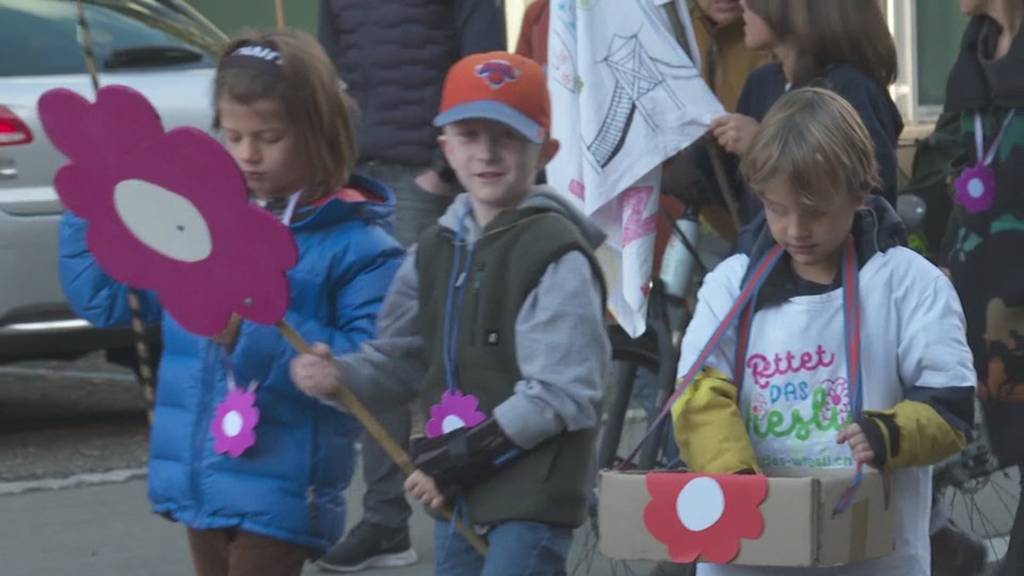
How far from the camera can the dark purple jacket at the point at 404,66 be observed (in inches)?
236

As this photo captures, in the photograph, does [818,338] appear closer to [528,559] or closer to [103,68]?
[528,559]

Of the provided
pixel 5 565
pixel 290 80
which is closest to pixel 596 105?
pixel 290 80

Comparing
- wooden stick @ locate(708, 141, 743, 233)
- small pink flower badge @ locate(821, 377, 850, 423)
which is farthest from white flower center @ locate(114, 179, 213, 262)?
wooden stick @ locate(708, 141, 743, 233)

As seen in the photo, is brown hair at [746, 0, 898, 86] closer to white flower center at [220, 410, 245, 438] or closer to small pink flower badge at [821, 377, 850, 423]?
small pink flower badge at [821, 377, 850, 423]

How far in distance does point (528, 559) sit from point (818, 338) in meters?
0.64

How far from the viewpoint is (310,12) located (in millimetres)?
13492

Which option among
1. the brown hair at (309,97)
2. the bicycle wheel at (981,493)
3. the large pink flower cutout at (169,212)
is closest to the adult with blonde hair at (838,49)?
the bicycle wheel at (981,493)

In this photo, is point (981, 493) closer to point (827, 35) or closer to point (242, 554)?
point (827, 35)

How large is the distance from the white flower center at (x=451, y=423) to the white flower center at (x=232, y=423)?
1.27 feet

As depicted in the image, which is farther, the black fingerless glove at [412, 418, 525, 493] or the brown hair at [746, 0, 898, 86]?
the brown hair at [746, 0, 898, 86]

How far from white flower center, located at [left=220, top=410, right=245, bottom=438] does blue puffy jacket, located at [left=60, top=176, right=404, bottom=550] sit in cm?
4

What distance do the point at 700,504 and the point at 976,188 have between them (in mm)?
1867

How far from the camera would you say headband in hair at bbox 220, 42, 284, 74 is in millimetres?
4016

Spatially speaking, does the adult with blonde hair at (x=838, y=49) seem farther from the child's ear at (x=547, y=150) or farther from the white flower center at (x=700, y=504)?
the white flower center at (x=700, y=504)
